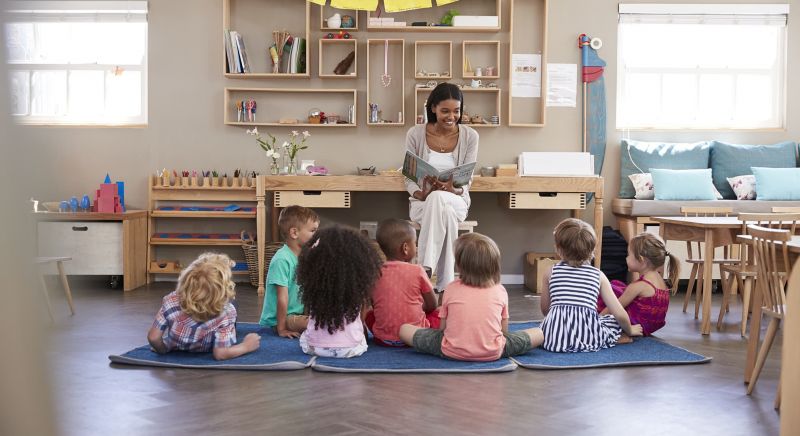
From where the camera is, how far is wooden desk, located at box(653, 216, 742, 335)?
370 centimetres

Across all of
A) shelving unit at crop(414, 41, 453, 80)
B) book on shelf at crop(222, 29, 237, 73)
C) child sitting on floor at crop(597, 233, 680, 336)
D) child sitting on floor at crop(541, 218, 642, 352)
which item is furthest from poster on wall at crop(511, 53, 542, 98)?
child sitting on floor at crop(541, 218, 642, 352)

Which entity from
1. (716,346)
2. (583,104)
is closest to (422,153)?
(583,104)

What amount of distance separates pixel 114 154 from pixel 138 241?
79 centimetres

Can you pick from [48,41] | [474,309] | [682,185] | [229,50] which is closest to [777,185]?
[682,185]

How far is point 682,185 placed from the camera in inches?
225

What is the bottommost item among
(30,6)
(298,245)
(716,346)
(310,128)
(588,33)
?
(716,346)

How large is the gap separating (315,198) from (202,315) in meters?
2.35

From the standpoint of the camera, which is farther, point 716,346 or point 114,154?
point 114,154

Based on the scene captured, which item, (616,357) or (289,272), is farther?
(289,272)

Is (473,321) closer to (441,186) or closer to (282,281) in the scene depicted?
(282,281)

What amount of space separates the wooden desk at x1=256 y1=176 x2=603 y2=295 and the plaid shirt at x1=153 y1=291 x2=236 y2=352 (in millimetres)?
2092

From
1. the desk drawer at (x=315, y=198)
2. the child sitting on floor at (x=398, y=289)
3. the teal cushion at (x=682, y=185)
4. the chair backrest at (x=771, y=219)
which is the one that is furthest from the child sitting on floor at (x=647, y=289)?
the teal cushion at (x=682, y=185)

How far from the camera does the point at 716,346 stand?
3.50 meters

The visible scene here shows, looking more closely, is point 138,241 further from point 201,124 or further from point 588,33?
point 588,33
